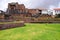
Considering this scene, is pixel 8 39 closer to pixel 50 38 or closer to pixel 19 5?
pixel 50 38

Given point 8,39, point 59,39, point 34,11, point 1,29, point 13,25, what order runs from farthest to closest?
point 34,11
point 13,25
point 1,29
point 59,39
point 8,39

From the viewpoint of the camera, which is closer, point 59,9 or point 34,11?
point 34,11

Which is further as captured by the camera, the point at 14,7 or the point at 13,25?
the point at 14,7

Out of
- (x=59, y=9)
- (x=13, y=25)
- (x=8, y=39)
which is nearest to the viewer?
(x=8, y=39)

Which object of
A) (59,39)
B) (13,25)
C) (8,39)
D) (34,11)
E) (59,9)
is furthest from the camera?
(59,9)

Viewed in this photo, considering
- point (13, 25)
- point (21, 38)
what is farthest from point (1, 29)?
point (21, 38)

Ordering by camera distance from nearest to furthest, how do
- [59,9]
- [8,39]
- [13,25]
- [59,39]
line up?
[8,39] → [59,39] → [13,25] → [59,9]

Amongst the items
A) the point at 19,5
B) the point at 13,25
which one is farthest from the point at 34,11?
the point at 13,25

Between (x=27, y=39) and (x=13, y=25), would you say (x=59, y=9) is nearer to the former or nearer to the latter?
(x=13, y=25)

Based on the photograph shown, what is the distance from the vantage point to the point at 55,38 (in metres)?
15.0

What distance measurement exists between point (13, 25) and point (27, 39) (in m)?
7.75

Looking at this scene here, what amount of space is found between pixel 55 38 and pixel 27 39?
261 centimetres

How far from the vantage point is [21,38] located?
14.2m

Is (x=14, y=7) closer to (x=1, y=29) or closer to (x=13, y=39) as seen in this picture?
(x=1, y=29)
